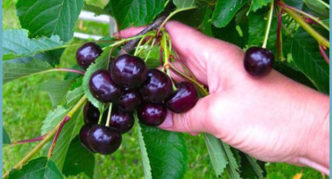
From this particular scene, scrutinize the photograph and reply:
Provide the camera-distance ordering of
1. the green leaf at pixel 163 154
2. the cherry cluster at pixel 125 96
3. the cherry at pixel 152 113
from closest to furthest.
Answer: the cherry cluster at pixel 125 96 < the cherry at pixel 152 113 < the green leaf at pixel 163 154

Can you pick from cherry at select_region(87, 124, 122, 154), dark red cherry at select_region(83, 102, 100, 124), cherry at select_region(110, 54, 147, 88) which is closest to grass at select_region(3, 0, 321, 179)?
dark red cherry at select_region(83, 102, 100, 124)

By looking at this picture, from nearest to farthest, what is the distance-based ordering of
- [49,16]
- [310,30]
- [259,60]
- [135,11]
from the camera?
1. [259,60]
2. [310,30]
3. [49,16]
4. [135,11]

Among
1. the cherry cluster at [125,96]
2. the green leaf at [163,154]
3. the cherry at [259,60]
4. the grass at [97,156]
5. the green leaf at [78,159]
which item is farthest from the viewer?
the grass at [97,156]

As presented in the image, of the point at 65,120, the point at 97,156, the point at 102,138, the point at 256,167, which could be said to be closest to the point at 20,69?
the point at 65,120

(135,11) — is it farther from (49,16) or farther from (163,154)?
(163,154)

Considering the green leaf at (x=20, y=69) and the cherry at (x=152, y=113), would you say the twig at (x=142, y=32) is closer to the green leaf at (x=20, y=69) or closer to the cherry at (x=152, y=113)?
the cherry at (x=152, y=113)

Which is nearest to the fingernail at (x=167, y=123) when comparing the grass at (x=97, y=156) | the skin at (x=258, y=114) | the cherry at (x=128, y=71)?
the skin at (x=258, y=114)

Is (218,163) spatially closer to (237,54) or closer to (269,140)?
(269,140)
